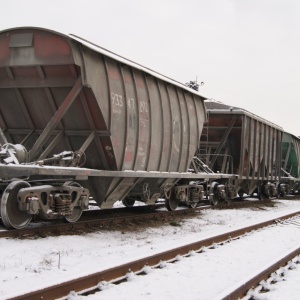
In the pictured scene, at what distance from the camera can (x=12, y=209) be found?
769 centimetres

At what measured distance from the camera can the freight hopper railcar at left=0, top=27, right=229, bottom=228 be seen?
8031mm

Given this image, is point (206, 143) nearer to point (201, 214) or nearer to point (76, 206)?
point (201, 214)

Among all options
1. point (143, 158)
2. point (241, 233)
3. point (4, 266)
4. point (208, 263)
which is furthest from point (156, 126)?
point (4, 266)

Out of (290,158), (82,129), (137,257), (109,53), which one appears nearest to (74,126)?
(82,129)

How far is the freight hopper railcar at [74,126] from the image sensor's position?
803 centimetres

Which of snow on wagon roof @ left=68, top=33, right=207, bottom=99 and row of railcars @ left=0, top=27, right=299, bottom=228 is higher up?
snow on wagon roof @ left=68, top=33, right=207, bottom=99

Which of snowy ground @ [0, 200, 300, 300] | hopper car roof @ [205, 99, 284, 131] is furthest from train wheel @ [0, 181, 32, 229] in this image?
hopper car roof @ [205, 99, 284, 131]

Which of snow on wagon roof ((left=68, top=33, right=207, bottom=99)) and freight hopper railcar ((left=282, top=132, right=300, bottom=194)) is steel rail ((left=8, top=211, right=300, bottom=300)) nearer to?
snow on wagon roof ((left=68, top=33, right=207, bottom=99))

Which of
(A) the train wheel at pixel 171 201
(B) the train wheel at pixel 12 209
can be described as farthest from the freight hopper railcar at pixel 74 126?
(A) the train wheel at pixel 171 201

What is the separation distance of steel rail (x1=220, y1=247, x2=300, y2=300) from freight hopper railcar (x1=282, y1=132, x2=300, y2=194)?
17956 mm

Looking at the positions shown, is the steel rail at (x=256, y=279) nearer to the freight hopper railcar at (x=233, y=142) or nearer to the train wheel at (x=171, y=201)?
the train wheel at (x=171, y=201)

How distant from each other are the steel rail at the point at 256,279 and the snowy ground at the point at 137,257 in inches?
6.6

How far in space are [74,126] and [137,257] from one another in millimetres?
4188

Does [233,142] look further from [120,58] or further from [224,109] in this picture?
[120,58]
